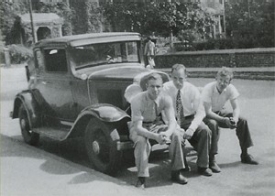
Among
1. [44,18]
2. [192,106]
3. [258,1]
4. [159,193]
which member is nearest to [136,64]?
[192,106]

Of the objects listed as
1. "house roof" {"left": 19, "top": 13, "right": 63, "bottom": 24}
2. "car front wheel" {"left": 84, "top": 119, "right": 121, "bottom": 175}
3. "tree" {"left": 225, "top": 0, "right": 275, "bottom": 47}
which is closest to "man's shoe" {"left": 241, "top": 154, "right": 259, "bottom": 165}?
"car front wheel" {"left": 84, "top": 119, "right": 121, "bottom": 175}

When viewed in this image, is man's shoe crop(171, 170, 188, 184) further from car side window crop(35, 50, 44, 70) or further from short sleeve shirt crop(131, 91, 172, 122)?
car side window crop(35, 50, 44, 70)

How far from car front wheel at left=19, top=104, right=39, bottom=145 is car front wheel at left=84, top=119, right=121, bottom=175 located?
1.69m

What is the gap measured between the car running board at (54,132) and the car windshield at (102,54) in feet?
3.04

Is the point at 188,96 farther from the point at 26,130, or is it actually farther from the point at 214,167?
the point at 26,130

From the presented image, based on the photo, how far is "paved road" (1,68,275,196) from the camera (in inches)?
153

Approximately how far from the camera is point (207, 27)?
59.6ft

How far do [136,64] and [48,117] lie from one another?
5.21 feet

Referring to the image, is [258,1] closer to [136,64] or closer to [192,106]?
[136,64]

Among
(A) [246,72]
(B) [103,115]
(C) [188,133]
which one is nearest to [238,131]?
(C) [188,133]

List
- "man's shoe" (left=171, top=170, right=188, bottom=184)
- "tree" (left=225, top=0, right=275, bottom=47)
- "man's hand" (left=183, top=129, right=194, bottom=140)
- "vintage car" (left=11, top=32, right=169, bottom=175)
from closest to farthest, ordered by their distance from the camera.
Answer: "man's shoe" (left=171, top=170, right=188, bottom=184) → "man's hand" (left=183, top=129, right=194, bottom=140) → "vintage car" (left=11, top=32, right=169, bottom=175) → "tree" (left=225, top=0, right=275, bottom=47)

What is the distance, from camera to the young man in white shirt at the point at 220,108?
4.62m

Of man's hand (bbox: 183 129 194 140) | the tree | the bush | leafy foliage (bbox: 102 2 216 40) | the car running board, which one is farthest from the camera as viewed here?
the bush

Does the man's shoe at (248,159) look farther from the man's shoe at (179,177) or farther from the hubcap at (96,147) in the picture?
the hubcap at (96,147)
